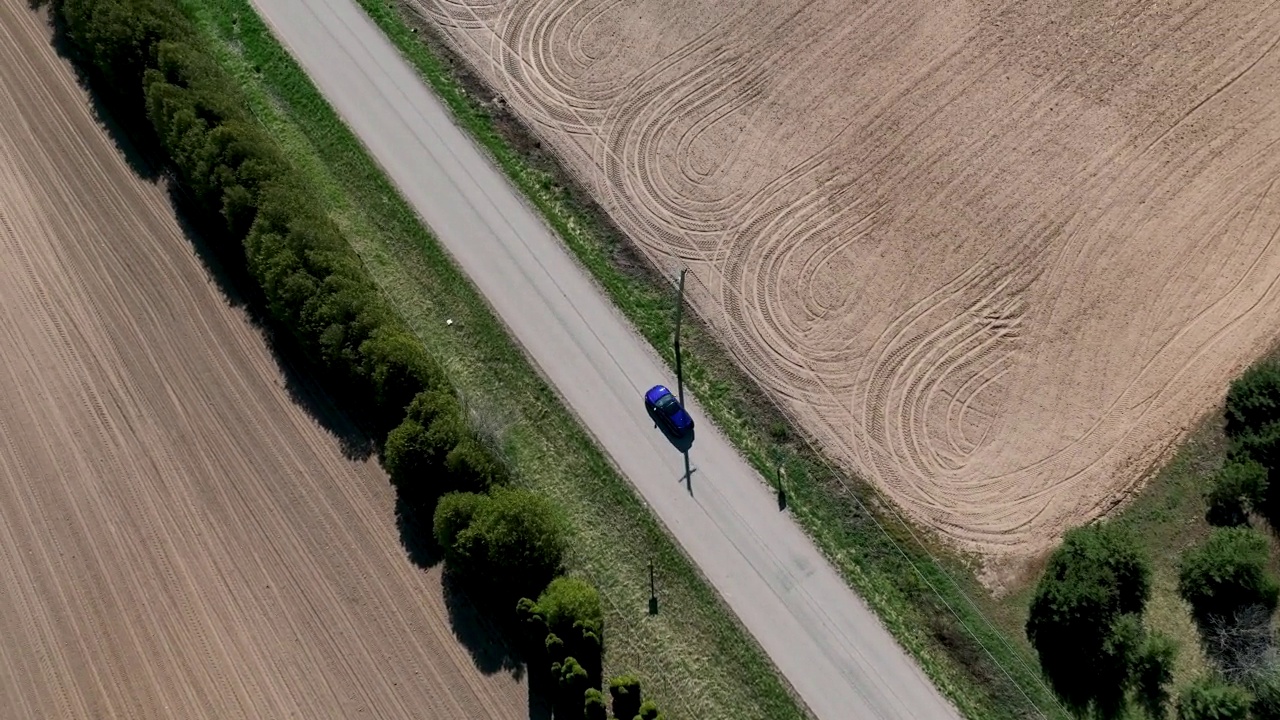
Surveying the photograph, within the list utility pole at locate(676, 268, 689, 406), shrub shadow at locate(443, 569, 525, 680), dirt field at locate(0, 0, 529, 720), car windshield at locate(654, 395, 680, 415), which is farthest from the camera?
utility pole at locate(676, 268, 689, 406)

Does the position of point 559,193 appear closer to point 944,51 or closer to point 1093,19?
point 944,51

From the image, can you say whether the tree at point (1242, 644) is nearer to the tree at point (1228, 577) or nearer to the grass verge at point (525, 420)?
the tree at point (1228, 577)

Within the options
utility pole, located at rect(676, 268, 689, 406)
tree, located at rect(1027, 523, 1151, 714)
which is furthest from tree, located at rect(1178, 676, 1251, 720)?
utility pole, located at rect(676, 268, 689, 406)

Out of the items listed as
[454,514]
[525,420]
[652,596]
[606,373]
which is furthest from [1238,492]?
[454,514]

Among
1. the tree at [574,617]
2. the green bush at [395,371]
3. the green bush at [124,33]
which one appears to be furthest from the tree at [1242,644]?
the green bush at [124,33]

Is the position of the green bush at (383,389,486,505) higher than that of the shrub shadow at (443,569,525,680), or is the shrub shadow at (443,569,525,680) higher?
the green bush at (383,389,486,505)

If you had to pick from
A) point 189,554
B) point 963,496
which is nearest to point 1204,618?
point 963,496

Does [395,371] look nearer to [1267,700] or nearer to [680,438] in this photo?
[680,438]

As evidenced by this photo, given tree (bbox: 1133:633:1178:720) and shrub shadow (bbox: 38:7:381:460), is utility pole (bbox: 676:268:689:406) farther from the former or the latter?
tree (bbox: 1133:633:1178:720)
